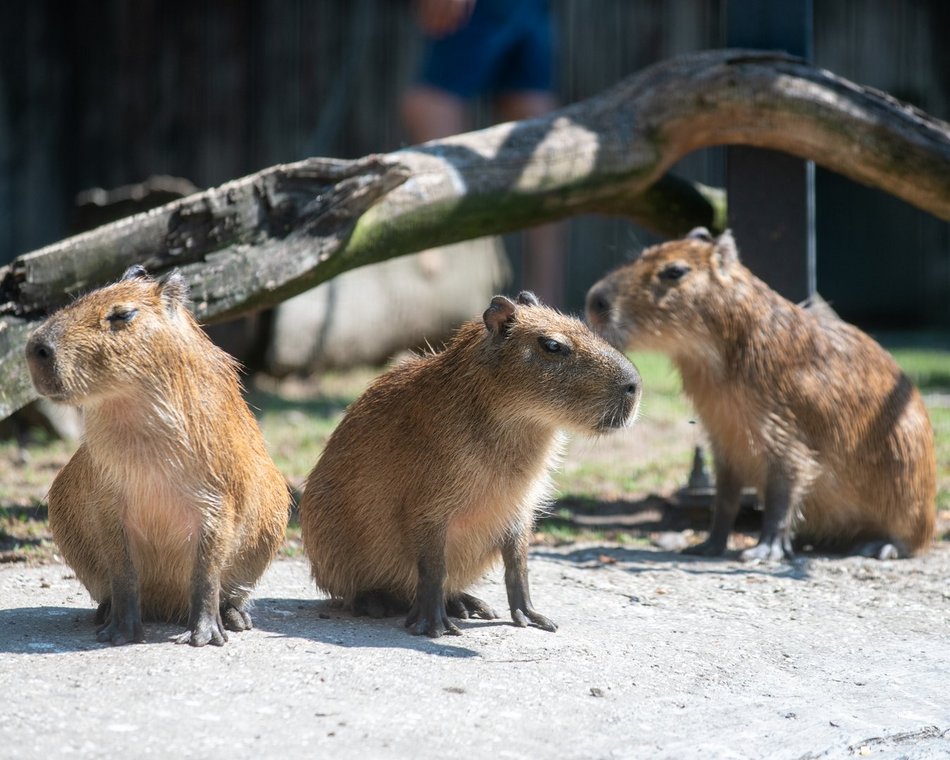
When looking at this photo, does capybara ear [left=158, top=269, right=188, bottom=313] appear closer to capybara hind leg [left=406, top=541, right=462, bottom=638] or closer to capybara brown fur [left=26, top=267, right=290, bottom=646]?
capybara brown fur [left=26, top=267, right=290, bottom=646]

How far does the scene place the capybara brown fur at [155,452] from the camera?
3410 mm

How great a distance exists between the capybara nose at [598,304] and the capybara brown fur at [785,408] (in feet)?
0.19

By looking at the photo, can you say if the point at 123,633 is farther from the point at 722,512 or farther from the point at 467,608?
the point at 722,512

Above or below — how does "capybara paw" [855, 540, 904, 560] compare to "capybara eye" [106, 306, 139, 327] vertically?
below

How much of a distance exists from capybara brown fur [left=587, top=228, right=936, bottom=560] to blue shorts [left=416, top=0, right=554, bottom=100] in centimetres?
259

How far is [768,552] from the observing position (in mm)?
5145

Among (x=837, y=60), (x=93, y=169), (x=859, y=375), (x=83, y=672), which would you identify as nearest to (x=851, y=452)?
(x=859, y=375)

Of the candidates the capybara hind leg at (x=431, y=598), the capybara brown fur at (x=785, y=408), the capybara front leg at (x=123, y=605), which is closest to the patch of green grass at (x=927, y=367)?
the capybara brown fur at (x=785, y=408)

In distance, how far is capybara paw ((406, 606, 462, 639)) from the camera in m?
3.75

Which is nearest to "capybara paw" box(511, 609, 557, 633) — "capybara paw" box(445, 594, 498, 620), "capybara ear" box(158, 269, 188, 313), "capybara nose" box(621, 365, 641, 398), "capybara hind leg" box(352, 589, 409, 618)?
"capybara paw" box(445, 594, 498, 620)

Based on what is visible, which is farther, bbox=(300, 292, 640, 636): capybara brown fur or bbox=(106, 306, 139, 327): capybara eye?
bbox=(300, 292, 640, 636): capybara brown fur

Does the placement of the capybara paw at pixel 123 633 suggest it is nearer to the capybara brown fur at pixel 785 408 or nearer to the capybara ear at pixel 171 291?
the capybara ear at pixel 171 291

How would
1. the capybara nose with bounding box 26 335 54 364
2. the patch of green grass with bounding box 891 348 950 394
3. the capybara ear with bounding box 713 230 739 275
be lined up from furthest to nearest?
the patch of green grass with bounding box 891 348 950 394 < the capybara ear with bounding box 713 230 739 275 < the capybara nose with bounding box 26 335 54 364

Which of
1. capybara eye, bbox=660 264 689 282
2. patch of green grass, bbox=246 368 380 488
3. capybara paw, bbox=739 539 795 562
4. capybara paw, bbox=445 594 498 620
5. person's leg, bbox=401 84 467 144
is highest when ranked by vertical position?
person's leg, bbox=401 84 467 144
